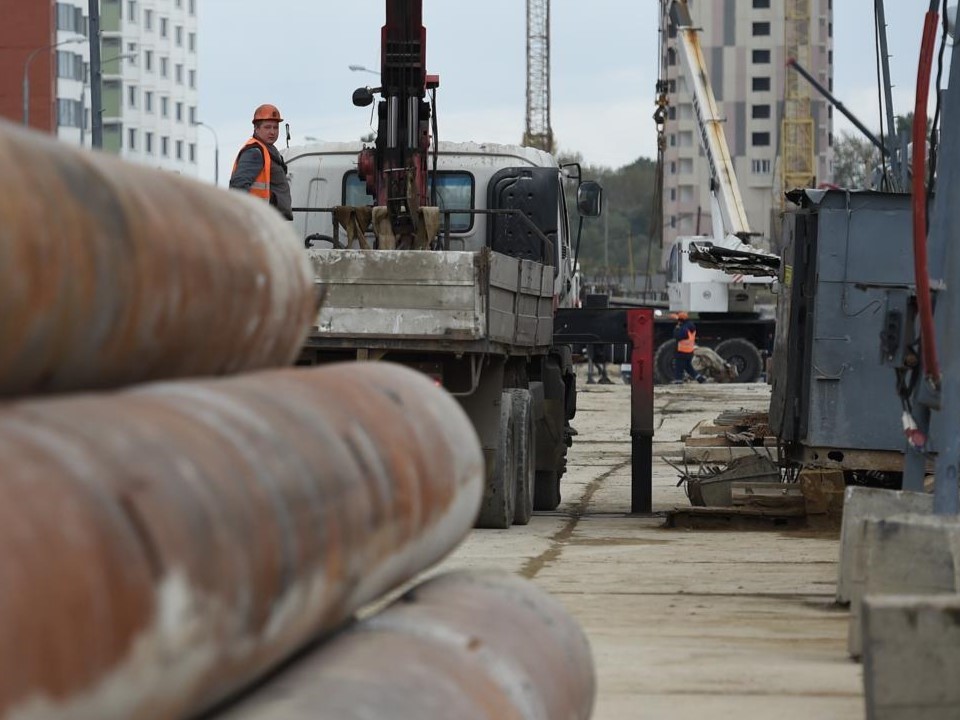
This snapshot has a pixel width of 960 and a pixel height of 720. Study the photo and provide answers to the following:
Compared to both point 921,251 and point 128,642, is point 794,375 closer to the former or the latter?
point 921,251

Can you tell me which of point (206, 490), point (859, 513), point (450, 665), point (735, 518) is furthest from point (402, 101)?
point (206, 490)

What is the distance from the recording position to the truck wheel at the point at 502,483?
11.9m

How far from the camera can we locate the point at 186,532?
2.76 meters

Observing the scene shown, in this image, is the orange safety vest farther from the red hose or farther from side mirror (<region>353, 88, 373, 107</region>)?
the red hose

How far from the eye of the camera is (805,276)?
518 inches

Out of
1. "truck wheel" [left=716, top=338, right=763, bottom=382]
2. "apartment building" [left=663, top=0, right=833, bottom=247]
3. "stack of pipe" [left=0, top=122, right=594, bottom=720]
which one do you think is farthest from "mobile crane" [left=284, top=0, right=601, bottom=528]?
"apartment building" [left=663, top=0, right=833, bottom=247]

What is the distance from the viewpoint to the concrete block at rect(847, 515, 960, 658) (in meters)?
6.89

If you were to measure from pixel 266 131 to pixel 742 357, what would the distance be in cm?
3242

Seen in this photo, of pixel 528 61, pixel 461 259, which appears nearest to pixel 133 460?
pixel 461 259

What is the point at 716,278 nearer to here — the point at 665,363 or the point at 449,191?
the point at 665,363

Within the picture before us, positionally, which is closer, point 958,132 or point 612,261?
point 958,132

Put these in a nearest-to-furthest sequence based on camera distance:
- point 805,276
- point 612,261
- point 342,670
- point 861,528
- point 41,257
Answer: point 41,257, point 342,670, point 861,528, point 805,276, point 612,261

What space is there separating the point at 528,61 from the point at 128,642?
113763mm

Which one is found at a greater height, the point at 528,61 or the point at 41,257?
the point at 528,61
